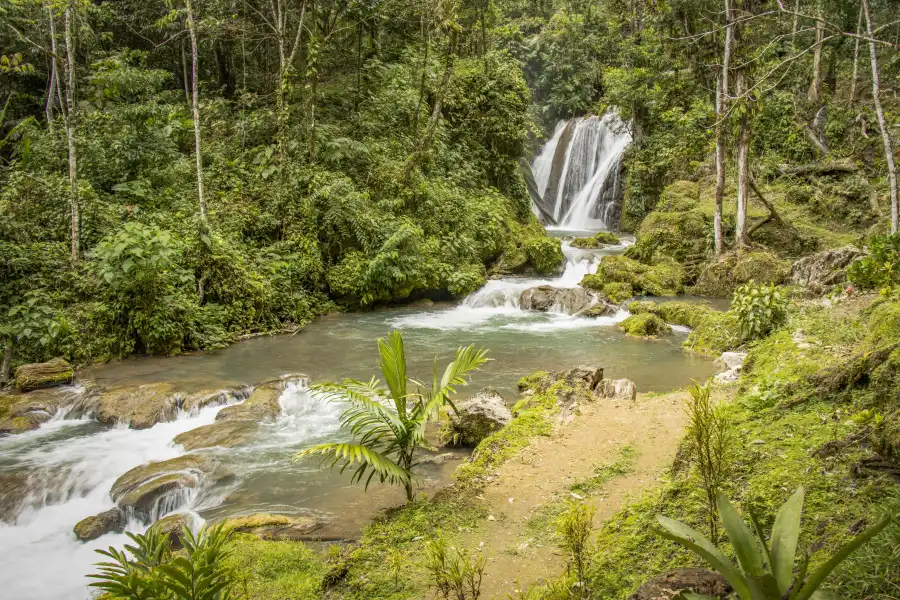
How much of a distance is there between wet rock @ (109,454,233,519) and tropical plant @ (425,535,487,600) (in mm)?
3457

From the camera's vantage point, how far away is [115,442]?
7.35m

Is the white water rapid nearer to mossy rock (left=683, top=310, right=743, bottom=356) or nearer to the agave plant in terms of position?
the agave plant

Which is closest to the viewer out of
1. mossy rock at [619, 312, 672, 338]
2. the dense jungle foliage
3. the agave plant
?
the agave plant

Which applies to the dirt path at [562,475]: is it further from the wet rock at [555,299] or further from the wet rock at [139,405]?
the wet rock at [555,299]

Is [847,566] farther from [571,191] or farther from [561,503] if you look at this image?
[571,191]

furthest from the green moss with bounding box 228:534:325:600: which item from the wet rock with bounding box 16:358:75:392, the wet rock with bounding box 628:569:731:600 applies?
the wet rock with bounding box 16:358:75:392

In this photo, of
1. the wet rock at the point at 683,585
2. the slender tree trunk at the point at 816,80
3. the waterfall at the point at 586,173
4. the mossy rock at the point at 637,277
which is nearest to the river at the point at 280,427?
the mossy rock at the point at 637,277

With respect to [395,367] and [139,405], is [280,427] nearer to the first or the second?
[139,405]

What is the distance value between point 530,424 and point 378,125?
14687mm

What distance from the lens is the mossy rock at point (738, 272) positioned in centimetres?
1398

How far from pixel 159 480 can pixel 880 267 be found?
924 cm

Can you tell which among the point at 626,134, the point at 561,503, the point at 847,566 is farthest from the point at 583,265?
the point at 847,566

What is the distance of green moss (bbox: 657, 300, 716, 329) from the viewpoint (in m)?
12.3

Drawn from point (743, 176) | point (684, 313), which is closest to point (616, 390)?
point (684, 313)
